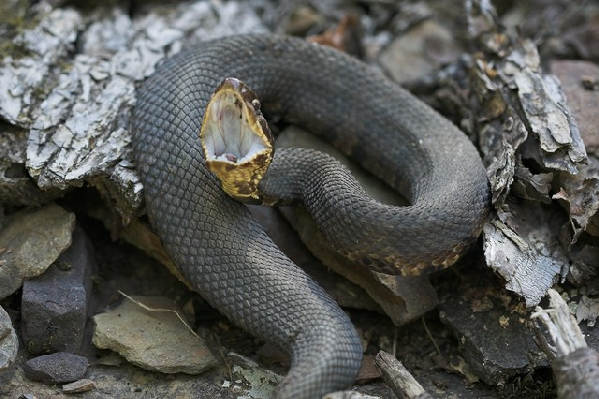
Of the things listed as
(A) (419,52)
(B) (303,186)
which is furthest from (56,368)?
(A) (419,52)

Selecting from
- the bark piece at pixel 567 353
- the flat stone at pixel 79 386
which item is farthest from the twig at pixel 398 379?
the flat stone at pixel 79 386

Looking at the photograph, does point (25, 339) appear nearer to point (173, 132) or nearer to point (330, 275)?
point (173, 132)

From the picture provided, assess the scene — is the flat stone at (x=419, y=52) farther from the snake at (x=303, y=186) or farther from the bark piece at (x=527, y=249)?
the bark piece at (x=527, y=249)

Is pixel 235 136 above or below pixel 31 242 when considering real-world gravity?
above

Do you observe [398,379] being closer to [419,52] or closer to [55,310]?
[55,310]

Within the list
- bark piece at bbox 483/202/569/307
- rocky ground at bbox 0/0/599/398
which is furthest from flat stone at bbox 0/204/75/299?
bark piece at bbox 483/202/569/307
